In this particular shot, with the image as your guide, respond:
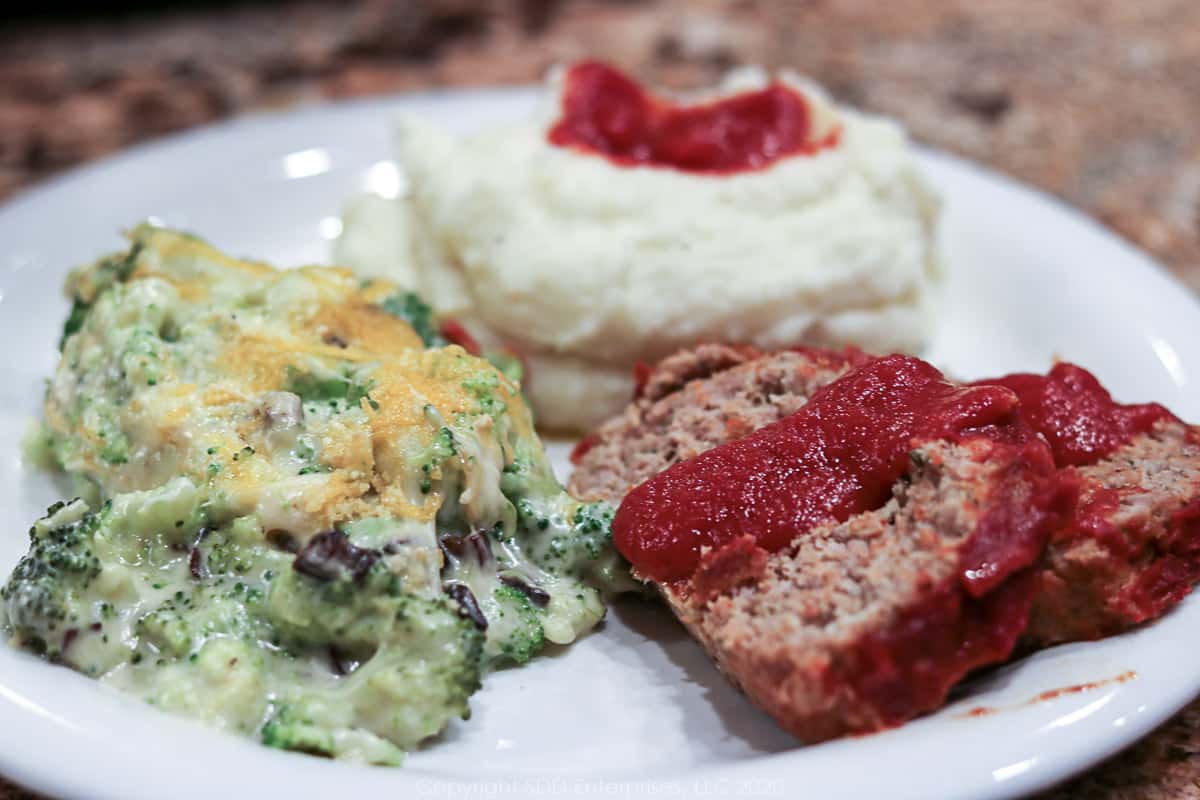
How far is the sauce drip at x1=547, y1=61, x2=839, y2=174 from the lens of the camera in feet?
17.0

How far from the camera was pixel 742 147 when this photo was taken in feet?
17.3

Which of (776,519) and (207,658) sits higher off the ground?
(776,519)

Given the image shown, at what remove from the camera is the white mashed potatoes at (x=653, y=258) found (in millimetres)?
4738

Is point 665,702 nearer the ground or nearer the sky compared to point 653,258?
nearer the ground

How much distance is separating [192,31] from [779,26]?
193 inches

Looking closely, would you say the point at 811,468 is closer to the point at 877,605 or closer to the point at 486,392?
the point at 877,605

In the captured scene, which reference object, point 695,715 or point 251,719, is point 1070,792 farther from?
point 251,719

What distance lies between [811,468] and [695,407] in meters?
0.75

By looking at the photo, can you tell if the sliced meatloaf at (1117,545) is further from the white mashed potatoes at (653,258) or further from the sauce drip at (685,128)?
the sauce drip at (685,128)

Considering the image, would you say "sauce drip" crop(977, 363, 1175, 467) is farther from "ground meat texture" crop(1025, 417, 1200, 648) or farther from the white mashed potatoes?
the white mashed potatoes

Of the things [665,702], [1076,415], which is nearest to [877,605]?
[665,702]

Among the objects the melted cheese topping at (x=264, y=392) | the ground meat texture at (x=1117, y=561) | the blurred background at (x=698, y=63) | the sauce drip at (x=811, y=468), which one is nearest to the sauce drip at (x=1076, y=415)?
the ground meat texture at (x=1117, y=561)

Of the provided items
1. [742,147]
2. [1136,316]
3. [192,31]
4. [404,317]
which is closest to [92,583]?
[404,317]

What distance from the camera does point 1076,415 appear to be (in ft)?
12.3
